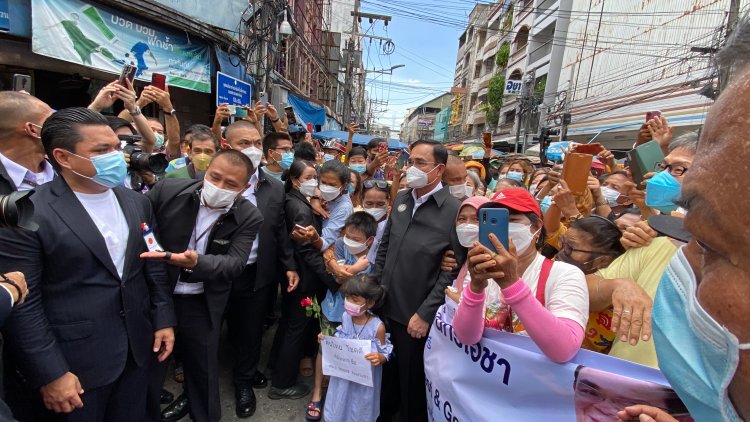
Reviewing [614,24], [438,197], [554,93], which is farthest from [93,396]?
[554,93]

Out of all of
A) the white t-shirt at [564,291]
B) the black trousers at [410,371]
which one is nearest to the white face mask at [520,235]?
the white t-shirt at [564,291]

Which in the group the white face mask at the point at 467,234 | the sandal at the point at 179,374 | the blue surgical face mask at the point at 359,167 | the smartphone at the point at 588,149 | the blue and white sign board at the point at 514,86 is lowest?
the sandal at the point at 179,374

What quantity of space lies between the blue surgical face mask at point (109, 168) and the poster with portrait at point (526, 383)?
6.21 ft

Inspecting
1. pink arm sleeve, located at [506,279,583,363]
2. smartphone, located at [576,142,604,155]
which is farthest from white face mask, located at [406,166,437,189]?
smartphone, located at [576,142,604,155]

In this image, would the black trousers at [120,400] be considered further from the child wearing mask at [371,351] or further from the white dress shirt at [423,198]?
the white dress shirt at [423,198]

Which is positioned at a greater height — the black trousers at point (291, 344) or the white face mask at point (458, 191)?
the white face mask at point (458, 191)

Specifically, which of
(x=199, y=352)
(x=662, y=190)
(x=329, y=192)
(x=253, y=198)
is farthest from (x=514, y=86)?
(x=199, y=352)

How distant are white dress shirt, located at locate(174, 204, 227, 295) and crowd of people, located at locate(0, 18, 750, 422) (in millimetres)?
12

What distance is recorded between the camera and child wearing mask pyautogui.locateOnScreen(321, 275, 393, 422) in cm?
262

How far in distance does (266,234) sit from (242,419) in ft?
4.75

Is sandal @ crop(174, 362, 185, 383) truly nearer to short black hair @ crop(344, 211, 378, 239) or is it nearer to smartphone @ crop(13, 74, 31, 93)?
short black hair @ crop(344, 211, 378, 239)

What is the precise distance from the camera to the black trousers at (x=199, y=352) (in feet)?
8.16

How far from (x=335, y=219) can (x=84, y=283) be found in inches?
77.1

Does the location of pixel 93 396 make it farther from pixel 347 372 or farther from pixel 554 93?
pixel 554 93
